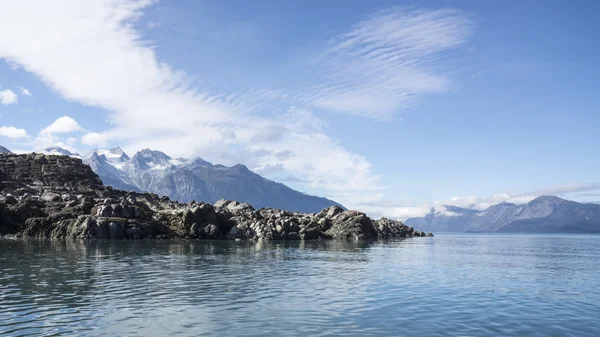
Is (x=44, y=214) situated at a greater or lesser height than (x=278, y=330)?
greater

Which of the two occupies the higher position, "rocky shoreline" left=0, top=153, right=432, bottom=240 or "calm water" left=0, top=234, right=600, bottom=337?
"rocky shoreline" left=0, top=153, right=432, bottom=240

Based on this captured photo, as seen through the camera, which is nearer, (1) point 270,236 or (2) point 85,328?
(2) point 85,328

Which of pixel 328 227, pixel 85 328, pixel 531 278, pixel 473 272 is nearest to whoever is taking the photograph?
pixel 85 328

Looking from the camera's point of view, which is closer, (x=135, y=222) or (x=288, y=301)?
(x=288, y=301)

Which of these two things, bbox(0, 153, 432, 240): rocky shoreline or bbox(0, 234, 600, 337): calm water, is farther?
bbox(0, 153, 432, 240): rocky shoreline

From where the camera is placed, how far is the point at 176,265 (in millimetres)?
61625

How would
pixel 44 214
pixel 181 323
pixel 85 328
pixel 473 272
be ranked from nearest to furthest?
pixel 85 328
pixel 181 323
pixel 473 272
pixel 44 214

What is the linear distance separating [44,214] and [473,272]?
135 meters

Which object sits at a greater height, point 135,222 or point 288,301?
point 135,222

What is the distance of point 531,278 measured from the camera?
53.8m

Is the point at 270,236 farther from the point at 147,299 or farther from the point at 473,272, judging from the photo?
the point at 147,299

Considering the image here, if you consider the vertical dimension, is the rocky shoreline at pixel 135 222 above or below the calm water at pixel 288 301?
above

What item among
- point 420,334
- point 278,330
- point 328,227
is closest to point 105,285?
point 278,330

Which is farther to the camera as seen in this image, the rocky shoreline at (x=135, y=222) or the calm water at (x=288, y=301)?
the rocky shoreline at (x=135, y=222)
